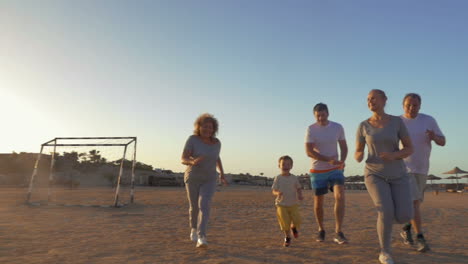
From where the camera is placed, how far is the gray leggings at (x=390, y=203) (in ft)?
12.8

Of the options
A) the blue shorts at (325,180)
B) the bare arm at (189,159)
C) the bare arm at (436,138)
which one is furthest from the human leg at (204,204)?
the bare arm at (436,138)

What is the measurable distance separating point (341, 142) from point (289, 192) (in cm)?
113

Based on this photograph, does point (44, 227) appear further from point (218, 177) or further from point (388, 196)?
point (388, 196)

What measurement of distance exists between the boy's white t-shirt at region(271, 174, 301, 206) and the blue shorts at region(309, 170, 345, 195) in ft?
0.99

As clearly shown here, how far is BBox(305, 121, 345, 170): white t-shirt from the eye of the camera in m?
5.38

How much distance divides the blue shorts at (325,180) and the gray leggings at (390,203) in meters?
1.31

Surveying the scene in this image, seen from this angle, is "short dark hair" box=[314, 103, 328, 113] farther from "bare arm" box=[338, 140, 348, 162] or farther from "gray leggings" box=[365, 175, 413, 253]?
"gray leggings" box=[365, 175, 413, 253]

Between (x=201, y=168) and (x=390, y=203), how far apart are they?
251 cm

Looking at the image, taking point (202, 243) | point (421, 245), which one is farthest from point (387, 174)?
point (202, 243)

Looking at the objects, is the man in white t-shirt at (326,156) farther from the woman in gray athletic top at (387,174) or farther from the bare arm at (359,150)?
the woman in gray athletic top at (387,174)

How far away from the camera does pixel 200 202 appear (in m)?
5.09

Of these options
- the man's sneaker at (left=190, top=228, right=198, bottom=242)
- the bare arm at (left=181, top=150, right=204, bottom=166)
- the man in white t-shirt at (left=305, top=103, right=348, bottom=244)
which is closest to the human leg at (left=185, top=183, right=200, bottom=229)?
the man's sneaker at (left=190, top=228, right=198, bottom=242)

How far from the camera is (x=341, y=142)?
18.1 ft

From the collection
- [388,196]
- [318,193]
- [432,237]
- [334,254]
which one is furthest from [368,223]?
[388,196]
